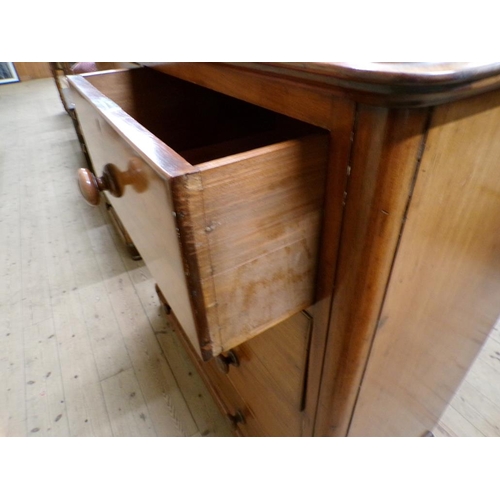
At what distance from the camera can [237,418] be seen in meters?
0.87

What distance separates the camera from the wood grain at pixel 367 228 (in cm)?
26

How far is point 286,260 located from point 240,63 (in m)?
0.18

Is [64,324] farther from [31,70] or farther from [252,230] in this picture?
[31,70]

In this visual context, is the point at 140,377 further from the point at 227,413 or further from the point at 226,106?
the point at 226,106

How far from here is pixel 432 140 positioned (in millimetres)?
265

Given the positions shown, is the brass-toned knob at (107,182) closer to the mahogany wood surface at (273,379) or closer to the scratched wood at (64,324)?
the mahogany wood surface at (273,379)

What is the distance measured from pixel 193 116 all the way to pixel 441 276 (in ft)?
1.70

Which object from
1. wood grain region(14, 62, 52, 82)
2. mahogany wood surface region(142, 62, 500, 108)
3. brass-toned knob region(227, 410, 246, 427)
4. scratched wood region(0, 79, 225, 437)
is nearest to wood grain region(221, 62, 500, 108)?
mahogany wood surface region(142, 62, 500, 108)

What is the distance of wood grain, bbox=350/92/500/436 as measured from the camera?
289mm

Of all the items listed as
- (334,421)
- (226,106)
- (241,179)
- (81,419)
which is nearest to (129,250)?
(81,419)

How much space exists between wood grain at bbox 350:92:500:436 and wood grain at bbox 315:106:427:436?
16 millimetres

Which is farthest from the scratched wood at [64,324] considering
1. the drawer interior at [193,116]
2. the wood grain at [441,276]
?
the drawer interior at [193,116]

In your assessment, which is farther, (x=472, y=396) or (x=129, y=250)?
(x=129, y=250)

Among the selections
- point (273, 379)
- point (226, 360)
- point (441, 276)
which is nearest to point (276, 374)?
point (273, 379)
